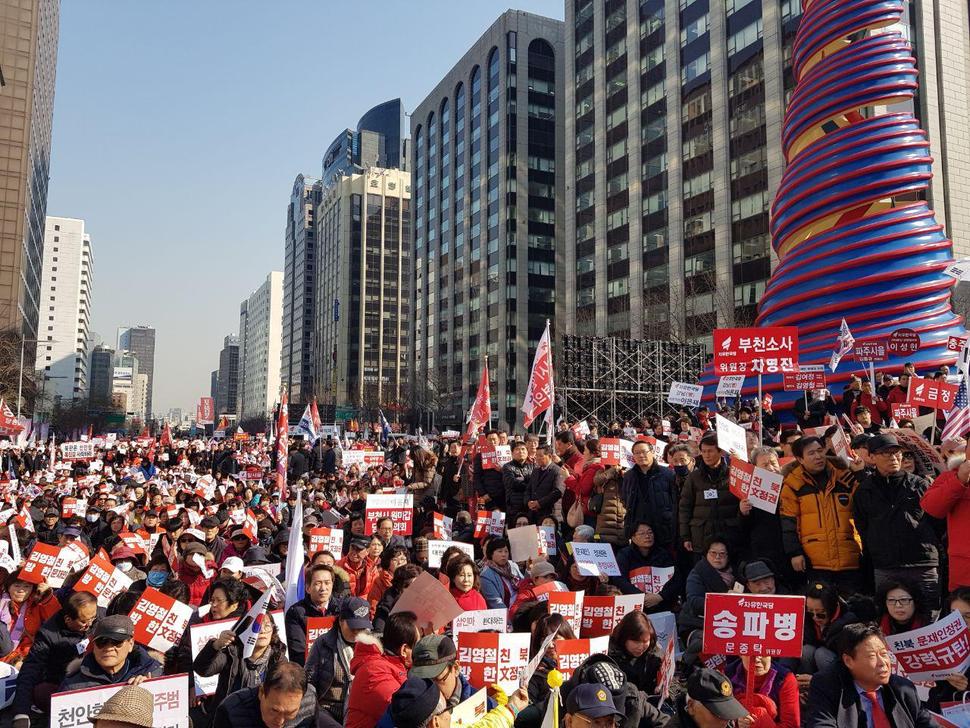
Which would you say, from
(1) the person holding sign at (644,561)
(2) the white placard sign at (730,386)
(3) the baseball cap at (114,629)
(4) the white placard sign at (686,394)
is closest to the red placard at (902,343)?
(2) the white placard sign at (730,386)

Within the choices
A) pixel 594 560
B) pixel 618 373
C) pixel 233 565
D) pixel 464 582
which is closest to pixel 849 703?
pixel 464 582

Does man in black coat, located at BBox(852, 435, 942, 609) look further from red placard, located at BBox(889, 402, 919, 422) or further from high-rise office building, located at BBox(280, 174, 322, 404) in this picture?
high-rise office building, located at BBox(280, 174, 322, 404)

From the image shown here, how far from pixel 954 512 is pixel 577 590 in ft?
11.9

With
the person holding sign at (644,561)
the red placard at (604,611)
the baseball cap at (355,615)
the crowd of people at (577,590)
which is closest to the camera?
the crowd of people at (577,590)

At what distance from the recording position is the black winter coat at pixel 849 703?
14.8 ft

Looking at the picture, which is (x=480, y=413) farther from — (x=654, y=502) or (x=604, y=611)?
(x=604, y=611)

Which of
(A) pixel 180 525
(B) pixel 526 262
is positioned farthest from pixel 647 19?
(A) pixel 180 525

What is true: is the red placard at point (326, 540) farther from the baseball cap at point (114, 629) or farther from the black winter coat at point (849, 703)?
the black winter coat at point (849, 703)

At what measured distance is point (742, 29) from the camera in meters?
49.3

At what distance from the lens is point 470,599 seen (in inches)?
300

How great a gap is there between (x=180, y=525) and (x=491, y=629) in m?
6.94

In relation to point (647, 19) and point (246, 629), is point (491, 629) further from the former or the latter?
point (647, 19)

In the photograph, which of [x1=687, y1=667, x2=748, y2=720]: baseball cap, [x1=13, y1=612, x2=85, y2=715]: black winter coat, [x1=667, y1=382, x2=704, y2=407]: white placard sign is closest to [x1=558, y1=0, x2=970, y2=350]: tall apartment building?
[x1=667, y1=382, x2=704, y2=407]: white placard sign

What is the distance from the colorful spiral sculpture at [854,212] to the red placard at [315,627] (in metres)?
20.1
